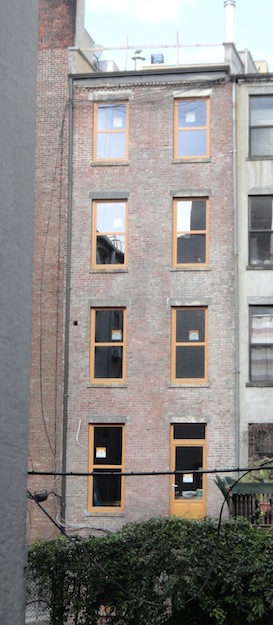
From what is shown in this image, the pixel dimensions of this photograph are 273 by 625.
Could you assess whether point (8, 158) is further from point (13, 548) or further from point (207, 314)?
point (207, 314)

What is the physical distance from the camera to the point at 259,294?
103 feet

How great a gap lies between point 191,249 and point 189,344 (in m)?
2.79

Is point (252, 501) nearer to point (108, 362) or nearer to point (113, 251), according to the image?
point (108, 362)

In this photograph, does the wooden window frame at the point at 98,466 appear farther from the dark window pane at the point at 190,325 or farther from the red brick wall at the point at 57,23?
the red brick wall at the point at 57,23

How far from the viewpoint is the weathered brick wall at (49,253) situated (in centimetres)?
3136

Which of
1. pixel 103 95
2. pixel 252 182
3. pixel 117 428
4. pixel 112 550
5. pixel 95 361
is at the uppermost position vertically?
pixel 103 95

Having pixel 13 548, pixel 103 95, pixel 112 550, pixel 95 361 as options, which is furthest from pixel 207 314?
pixel 13 548

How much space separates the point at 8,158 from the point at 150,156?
2124 centimetres

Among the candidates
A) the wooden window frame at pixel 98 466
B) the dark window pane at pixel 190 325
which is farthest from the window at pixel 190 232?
the wooden window frame at pixel 98 466

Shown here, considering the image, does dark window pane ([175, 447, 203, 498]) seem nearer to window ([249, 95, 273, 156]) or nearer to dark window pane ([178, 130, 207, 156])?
dark window pane ([178, 130, 207, 156])

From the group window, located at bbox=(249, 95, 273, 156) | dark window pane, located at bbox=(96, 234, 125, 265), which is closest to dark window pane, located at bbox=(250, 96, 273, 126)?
window, located at bbox=(249, 95, 273, 156)

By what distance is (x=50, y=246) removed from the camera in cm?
3225

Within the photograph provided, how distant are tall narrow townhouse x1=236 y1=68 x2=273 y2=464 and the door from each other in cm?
123

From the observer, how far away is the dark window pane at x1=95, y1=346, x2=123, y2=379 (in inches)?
1245
